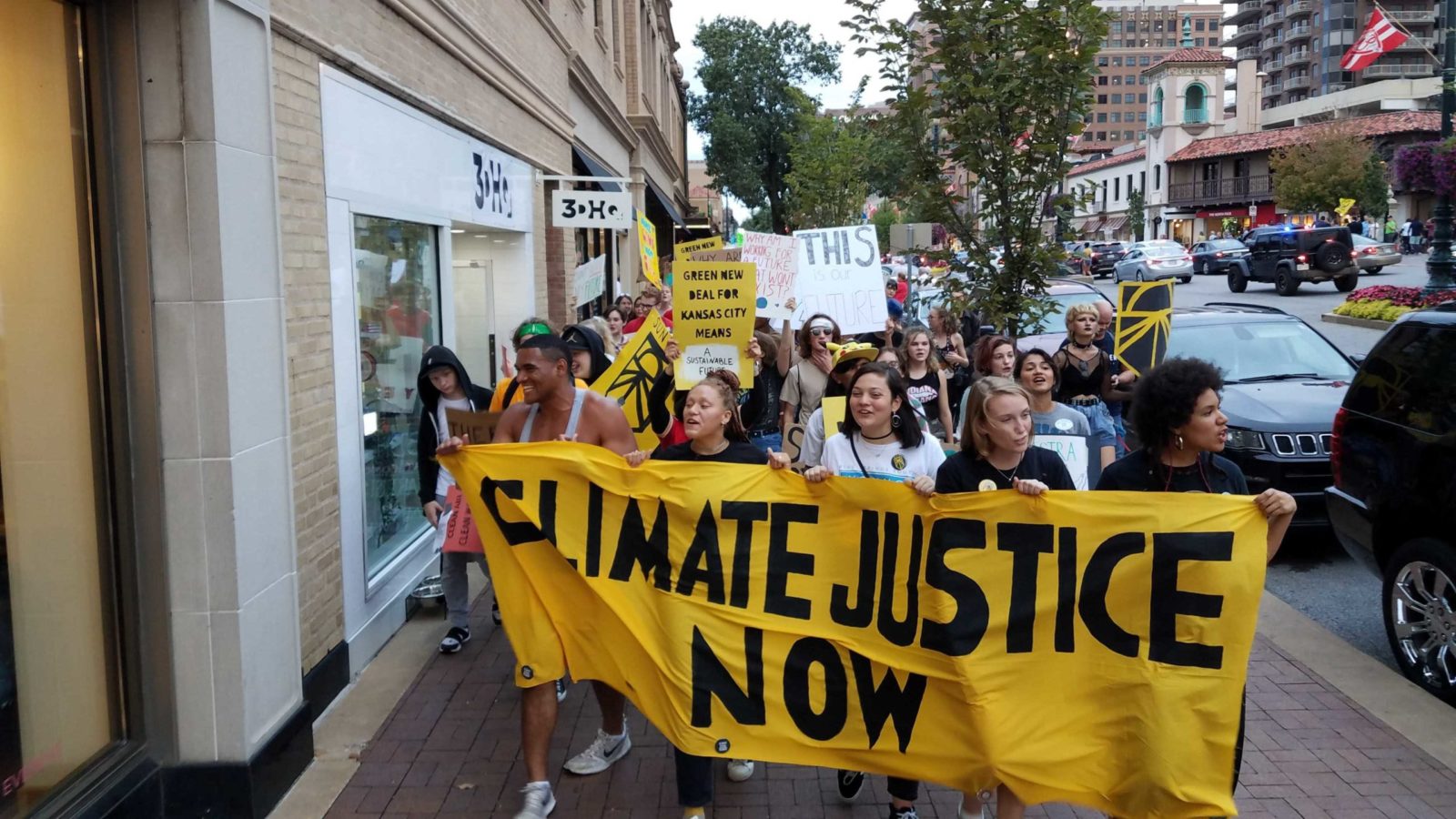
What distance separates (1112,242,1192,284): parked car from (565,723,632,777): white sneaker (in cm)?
3672

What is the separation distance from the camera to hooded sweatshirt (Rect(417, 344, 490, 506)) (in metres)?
6.50

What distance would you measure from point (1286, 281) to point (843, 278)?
2663 cm

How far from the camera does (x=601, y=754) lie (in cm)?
514

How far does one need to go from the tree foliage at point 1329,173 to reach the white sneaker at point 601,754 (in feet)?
205

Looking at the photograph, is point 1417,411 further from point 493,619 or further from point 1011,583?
point 493,619

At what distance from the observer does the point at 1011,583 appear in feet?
13.9

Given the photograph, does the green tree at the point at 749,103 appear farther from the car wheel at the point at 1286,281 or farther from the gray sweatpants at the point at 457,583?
the gray sweatpants at the point at 457,583

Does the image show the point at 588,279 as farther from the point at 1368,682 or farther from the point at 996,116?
the point at 1368,682

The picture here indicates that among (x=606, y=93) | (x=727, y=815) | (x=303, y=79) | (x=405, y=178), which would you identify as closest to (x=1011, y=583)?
(x=727, y=815)

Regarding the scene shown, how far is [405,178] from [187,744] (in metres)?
4.29

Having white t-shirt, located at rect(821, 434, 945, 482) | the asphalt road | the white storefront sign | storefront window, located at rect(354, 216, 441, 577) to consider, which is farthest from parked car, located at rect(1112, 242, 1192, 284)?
white t-shirt, located at rect(821, 434, 945, 482)

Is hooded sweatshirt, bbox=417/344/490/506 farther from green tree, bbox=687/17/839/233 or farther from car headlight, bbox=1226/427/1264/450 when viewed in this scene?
green tree, bbox=687/17/839/233

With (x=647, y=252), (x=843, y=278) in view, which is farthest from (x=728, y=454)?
(x=647, y=252)

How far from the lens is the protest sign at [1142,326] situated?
855 centimetres
